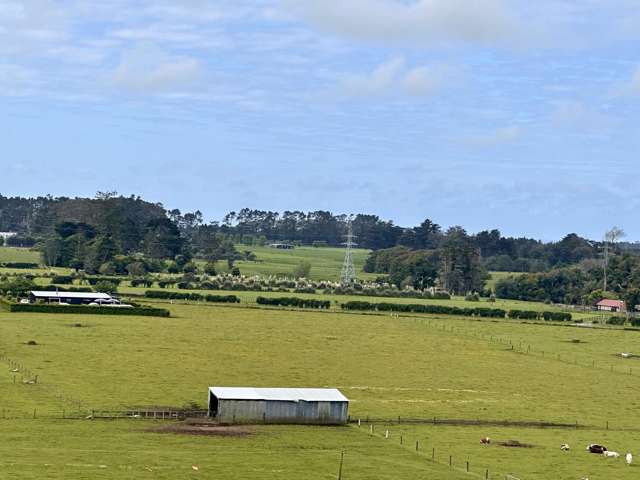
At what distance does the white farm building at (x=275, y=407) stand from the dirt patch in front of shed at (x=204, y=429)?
1666 millimetres

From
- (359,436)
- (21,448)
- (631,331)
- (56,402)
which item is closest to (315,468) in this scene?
(359,436)

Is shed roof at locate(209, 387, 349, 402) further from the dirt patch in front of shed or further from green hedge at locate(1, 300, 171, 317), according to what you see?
green hedge at locate(1, 300, 171, 317)

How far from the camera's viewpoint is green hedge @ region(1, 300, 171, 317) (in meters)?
123

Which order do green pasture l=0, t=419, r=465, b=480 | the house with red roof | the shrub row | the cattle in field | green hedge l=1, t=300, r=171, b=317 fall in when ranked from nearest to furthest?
green pasture l=0, t=419, r=465, b=480, the cattle in field, green hedge l=1, t=300, r=171, b=317, the shrub row, the house with red roof

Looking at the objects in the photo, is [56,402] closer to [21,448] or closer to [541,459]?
[21,448]

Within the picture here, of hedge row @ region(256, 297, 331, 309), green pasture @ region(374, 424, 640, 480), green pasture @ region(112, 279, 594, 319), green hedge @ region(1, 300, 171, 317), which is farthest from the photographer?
green pasture @ region(112, 279, 594, 319)

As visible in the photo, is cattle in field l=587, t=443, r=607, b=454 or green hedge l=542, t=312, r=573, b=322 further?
green hedge l=542, t=312, r=573, b=322

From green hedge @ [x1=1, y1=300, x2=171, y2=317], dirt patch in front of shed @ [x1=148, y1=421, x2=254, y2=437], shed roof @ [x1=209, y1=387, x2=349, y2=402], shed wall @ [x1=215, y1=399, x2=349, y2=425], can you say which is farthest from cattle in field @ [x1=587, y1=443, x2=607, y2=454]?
green hedge @ [x1=1, y1=300, x2=171, y2=317]

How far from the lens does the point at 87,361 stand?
86.3 m

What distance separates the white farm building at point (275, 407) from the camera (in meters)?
67.8

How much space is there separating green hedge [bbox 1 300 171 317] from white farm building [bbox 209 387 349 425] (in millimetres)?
58822

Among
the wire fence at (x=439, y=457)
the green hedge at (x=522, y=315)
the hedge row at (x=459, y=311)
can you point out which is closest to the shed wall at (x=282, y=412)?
the wire fence at (x=439, y=457)

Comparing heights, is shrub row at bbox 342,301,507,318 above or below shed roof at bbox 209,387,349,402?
above

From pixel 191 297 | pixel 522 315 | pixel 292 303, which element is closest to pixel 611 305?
pixel 522 315
